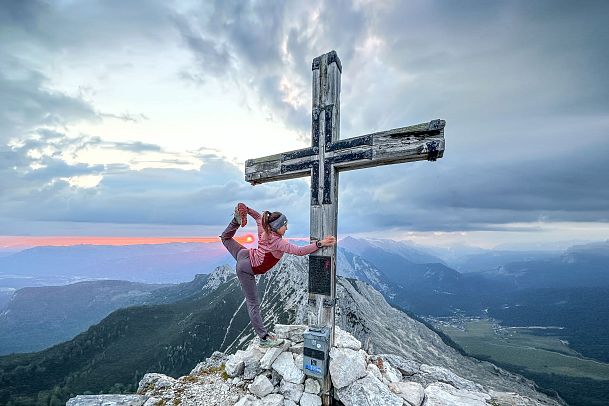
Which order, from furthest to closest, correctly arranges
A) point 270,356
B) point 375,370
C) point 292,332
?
point 292,332, point 270,356, point 375,370

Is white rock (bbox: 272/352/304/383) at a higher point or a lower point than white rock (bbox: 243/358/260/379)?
higher

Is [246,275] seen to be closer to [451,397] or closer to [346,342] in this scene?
[346,342]

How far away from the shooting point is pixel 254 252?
8.12 meters

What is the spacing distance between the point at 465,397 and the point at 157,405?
7903mm

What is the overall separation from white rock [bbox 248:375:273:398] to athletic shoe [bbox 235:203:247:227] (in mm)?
4016

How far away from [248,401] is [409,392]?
3879mm

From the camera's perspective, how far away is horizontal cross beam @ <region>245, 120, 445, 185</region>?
22.8ft

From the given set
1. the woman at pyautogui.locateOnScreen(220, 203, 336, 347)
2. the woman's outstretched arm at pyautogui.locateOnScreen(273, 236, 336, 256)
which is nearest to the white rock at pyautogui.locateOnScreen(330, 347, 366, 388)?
the woman at pyautogui.locateOnScreen(220, 203, 336, 347)

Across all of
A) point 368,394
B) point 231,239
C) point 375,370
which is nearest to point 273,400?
point 368,394

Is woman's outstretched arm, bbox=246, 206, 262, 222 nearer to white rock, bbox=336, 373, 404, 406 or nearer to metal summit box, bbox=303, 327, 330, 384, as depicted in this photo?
metal summit box, bbox=303, 327, 330, 384

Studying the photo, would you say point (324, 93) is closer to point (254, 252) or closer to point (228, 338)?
point (254, 252)

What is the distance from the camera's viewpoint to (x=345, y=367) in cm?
727

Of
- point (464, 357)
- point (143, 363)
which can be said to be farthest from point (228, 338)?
point (464, 357)

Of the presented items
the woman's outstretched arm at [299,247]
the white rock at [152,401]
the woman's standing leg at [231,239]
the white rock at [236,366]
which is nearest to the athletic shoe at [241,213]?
the woman's standing leg at [231,239]
